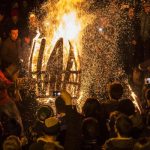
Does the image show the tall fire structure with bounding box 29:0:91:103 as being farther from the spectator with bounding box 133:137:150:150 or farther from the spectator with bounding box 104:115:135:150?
the spectator with bounding box 133:137:150:150

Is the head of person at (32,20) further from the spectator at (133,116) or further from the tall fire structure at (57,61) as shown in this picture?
the spectator at (133,116)

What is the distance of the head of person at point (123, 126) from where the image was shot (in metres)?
6.04

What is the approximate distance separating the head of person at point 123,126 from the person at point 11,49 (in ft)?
21.3

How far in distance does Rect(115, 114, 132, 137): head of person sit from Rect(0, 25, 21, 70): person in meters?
6.50

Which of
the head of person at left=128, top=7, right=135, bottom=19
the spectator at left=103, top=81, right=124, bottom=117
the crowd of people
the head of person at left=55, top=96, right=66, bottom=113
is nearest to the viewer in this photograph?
the crowd of people

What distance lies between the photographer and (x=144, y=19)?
12.2 metres

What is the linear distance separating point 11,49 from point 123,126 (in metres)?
6.74

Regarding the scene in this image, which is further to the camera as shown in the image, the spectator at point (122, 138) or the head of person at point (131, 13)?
the head of person at point (131, 13)

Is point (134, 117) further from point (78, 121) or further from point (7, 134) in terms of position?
point (7, 134)

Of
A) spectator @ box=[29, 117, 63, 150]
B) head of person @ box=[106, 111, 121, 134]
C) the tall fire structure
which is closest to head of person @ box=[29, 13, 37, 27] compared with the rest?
the tall fire structure

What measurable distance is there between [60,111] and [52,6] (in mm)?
6606

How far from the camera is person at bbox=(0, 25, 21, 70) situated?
1238cm

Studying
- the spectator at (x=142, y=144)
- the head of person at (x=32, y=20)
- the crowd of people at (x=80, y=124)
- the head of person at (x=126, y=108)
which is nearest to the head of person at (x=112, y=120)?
the crowd of people at (x=80, y=124)

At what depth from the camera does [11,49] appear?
12.4 m
